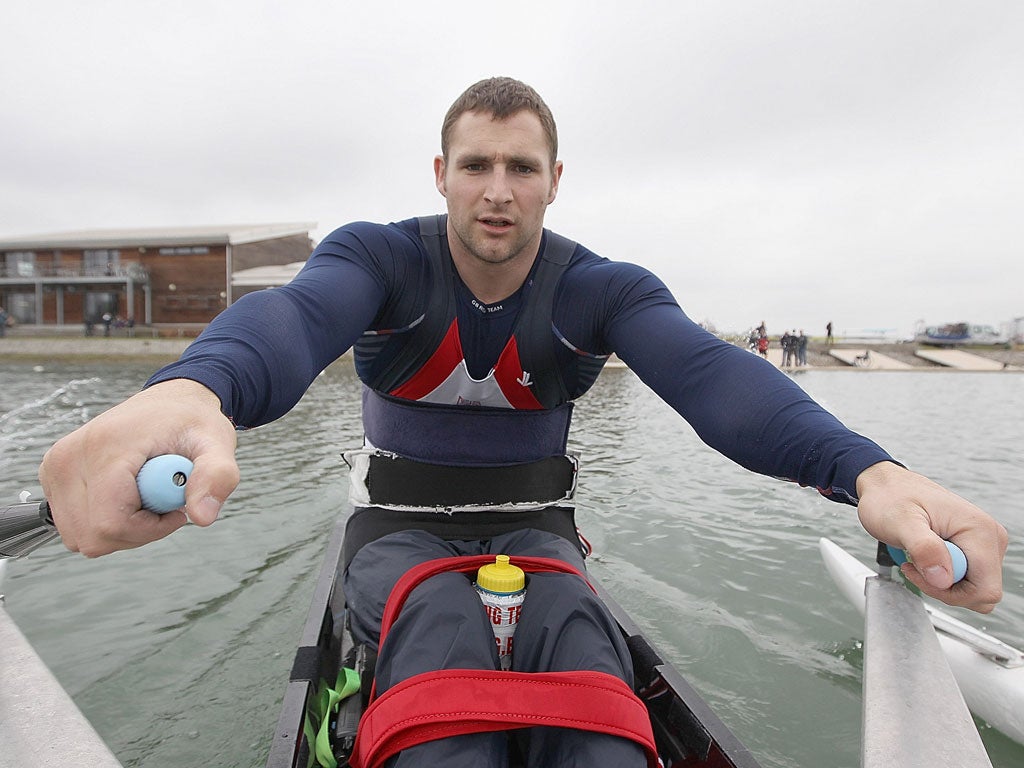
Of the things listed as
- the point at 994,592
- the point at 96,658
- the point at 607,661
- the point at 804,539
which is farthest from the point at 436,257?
the point at 804,539

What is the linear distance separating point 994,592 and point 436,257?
206 cm

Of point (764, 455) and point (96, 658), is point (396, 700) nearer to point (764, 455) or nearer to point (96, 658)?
point (764, 455)

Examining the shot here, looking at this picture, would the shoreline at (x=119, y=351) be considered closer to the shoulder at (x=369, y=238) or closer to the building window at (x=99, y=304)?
the building window at (x=99, y=304)

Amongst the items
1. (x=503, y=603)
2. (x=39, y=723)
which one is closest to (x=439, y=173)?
(x=503, y=603)

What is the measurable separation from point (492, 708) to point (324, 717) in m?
0.88

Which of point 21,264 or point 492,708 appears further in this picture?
point 21,264

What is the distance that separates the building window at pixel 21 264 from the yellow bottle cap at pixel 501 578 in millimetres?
43901

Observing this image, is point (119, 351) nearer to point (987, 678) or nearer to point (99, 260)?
point (99, 260)

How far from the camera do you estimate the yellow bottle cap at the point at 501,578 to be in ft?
6.06

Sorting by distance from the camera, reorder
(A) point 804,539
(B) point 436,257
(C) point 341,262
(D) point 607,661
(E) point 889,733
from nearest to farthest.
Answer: (E) point 889,733 < (D) point 607,661 < (C) point 341,262 < (B) point 436,257 < (A) point 804,539

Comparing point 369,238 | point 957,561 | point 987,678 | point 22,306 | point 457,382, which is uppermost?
point 369,238

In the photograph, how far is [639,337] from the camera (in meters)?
2.31

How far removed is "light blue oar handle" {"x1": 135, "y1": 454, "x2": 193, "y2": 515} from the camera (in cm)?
93

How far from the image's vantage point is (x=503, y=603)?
184 cm
